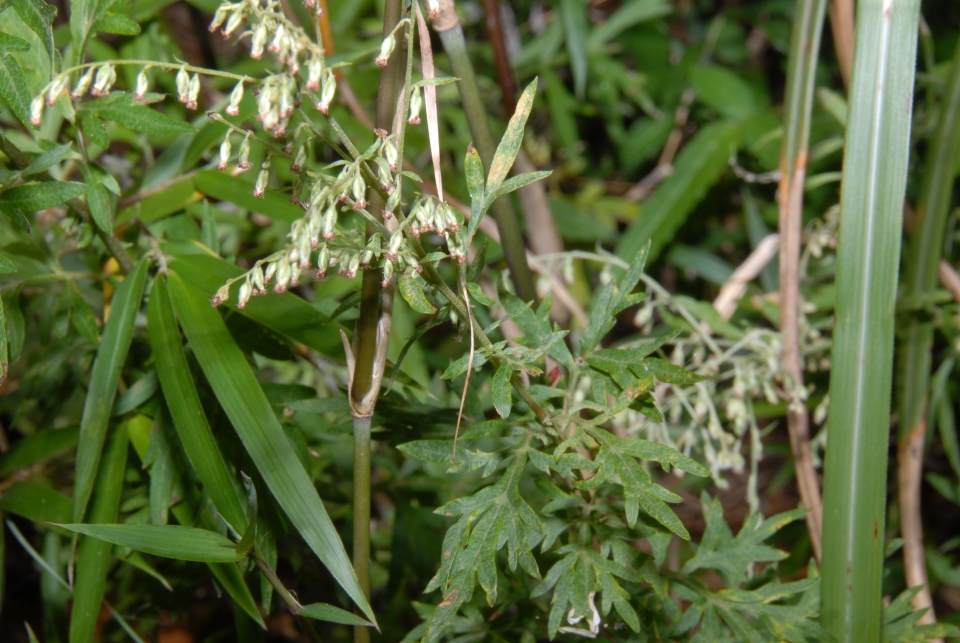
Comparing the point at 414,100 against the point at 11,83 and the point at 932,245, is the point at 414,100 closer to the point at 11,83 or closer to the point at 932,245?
the point at 11,83

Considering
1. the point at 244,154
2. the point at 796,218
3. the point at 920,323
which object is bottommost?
the point at 920,323

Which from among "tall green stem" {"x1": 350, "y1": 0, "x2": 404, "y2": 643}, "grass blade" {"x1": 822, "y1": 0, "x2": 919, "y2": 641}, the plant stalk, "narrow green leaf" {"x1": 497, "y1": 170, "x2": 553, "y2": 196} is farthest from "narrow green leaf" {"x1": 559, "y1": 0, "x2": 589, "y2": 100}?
"narrow green leaf" {"x1": 497, "y1": 170, "x2": 553, "y2": 196}

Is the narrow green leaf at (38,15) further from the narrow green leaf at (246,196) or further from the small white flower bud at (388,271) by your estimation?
the small white flower bud at (388,271)

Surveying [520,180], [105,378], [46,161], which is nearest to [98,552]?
[105,378]

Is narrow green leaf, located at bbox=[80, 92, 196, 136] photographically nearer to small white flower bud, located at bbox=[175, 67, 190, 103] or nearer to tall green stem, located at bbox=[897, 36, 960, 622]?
small white flower bud, located at bbox=[175, 67, 190, 103]

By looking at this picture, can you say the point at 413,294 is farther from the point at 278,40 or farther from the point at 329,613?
the point at 329,613

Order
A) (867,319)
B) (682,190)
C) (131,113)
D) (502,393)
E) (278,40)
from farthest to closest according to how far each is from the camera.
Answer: (682,190) < (867,319) < (131,113) < (502,393) < (278,40)

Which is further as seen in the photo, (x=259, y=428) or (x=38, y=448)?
(x=38, y=448)

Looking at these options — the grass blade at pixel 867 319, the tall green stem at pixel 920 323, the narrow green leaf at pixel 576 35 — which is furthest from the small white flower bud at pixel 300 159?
the narrow green leaf at pixel 576 35
